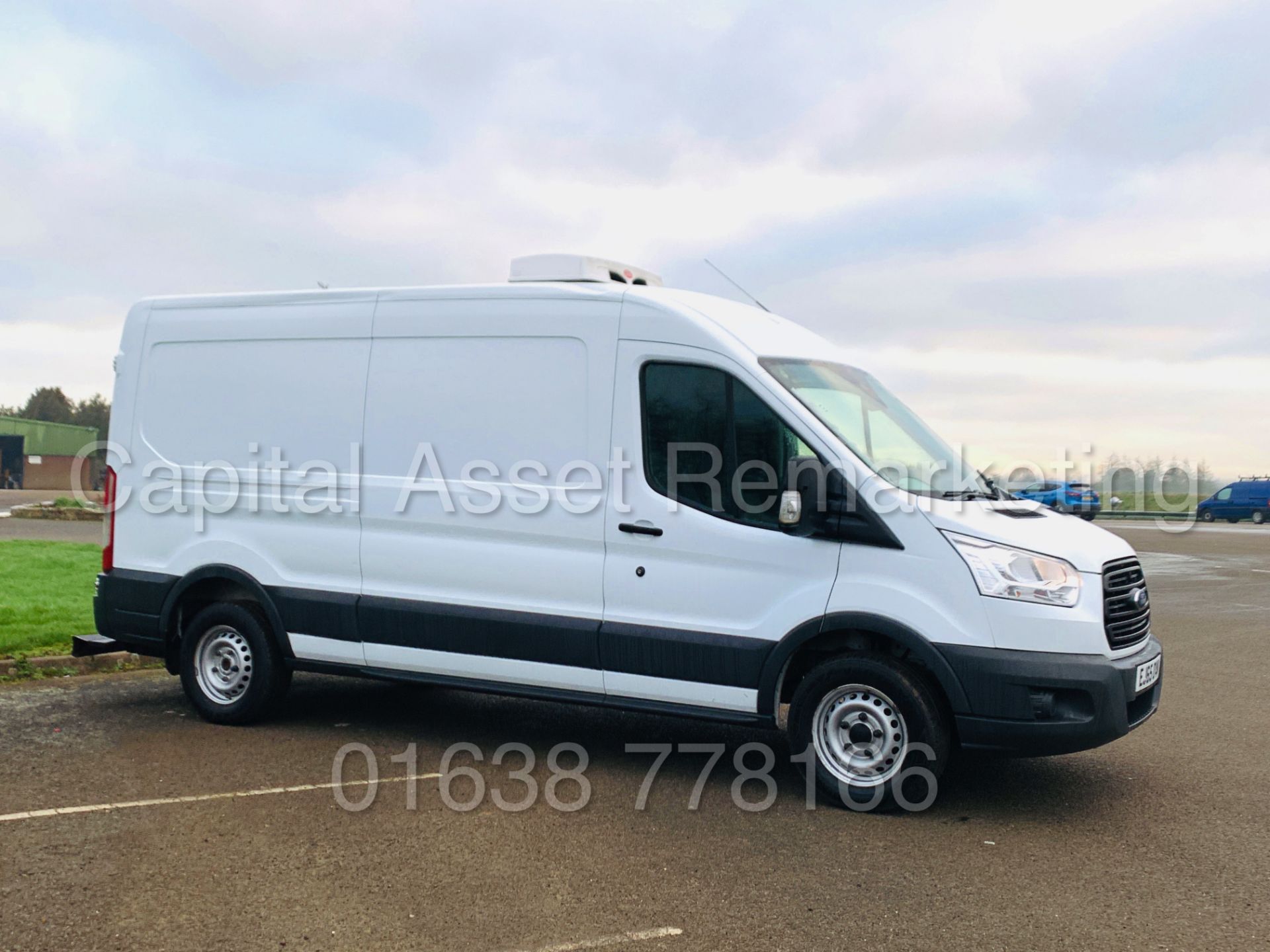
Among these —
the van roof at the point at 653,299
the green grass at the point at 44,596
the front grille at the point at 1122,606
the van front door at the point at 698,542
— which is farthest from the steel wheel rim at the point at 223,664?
the front grille at the point at 1122,606

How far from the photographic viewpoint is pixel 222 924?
14.2 feet

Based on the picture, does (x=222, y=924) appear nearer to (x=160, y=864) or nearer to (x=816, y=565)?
(x=160, y=864)

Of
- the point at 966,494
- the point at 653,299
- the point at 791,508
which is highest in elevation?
the point at 653,299

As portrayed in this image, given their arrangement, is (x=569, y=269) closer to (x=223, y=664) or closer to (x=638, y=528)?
(x=638, y=528)

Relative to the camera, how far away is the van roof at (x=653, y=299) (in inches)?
259

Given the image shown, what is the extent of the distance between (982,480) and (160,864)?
458 cm

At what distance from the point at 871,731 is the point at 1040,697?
821 millimetres

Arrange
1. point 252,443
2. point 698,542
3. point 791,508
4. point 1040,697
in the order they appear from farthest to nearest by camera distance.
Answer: point 252,443, point 698,542, point 791,508, point 1040,697

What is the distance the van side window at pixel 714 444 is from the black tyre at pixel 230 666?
2.90 meters

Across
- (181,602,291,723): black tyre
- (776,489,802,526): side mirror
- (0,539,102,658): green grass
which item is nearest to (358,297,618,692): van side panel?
(181,602,291,723): black tyre

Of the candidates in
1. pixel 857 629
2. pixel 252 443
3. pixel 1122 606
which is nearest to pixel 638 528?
pixel 857 629

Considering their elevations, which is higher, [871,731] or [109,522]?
[109,522]

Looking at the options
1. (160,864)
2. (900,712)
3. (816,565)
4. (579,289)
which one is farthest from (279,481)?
(900,712)

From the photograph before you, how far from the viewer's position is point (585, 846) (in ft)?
17.5
